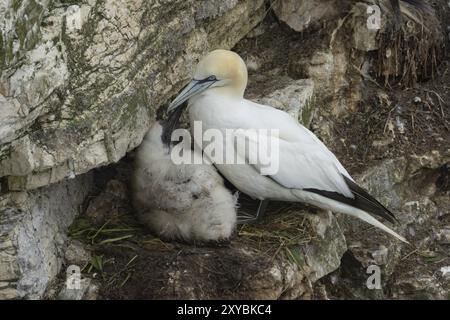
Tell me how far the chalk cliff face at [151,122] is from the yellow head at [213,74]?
108 millimetres

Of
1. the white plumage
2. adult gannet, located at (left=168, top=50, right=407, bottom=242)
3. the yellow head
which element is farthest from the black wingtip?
the yellow head

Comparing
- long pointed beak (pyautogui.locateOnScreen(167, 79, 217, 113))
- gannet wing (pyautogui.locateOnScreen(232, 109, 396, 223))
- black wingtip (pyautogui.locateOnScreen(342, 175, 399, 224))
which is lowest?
black wingtip (pyautogui.locateOnScreen(342, 175, 399, 224))

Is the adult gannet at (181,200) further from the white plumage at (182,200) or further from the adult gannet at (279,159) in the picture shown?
the adult gannet at (279,159)

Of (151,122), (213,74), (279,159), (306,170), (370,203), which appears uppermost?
(213,74)

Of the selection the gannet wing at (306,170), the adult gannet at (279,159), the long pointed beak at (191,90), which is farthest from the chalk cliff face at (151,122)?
the gannet wing at (306,170)

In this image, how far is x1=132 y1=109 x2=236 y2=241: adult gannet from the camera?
5570 mm

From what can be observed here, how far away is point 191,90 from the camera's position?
5.84 m

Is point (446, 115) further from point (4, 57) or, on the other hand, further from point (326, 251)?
point (4, 57)

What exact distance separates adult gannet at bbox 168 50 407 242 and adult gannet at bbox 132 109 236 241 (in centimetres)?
24

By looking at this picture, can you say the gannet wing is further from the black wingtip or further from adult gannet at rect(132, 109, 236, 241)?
adult gannet at rect(132, 109, 236, 241)

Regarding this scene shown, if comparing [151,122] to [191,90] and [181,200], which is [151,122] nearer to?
[191,90]

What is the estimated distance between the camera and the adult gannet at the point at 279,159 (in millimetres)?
5781

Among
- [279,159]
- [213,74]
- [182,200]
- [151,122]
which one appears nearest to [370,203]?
[279,159]

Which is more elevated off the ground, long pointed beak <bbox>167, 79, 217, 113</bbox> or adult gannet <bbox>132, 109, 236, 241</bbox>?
long pointed beak <bbox>167, 79, 217, 113</bbox>
